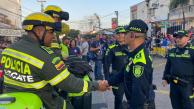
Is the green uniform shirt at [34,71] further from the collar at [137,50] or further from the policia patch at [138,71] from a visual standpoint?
the collar at [137,50]

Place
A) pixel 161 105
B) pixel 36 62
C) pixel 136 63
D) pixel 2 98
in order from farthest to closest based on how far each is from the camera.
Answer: pixel 161 105, pixel 136 63, pixel 36 62, pixel 2 98

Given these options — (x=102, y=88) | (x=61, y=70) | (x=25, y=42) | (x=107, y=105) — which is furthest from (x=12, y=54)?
(x=107, y=105)

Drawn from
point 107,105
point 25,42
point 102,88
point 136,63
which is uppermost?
point 25,42

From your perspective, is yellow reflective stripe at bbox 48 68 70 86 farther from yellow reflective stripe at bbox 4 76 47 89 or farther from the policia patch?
the policia patch

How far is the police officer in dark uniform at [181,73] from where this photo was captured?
7.12 m

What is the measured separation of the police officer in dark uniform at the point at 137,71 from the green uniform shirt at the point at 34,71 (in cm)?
87

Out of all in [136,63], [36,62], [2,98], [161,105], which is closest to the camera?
[2,98]

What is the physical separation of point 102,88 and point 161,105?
5.20m

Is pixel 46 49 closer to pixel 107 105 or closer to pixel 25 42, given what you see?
pixel 25 42

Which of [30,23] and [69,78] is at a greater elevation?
[30,23]

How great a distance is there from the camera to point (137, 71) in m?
4.55

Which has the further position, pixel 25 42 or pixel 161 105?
pixel 161 105

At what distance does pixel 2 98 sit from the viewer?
340 centimetres

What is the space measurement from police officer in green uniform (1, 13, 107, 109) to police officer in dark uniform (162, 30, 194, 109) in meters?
3.64
